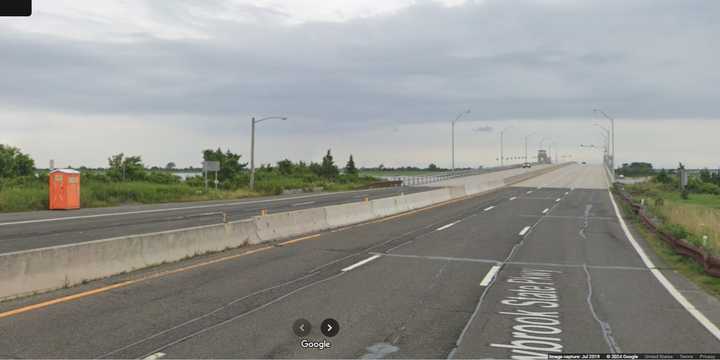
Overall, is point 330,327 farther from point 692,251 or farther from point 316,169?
point 316,169

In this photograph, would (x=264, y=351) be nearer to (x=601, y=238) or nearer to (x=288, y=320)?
(x=288, y=320)

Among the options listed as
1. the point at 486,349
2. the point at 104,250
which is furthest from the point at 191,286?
the point at 486,349

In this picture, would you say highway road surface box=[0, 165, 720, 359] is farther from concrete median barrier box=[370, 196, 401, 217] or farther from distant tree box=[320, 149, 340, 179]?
distant tree box=[320, 149, 340, 179]

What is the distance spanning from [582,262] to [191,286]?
9039 mm

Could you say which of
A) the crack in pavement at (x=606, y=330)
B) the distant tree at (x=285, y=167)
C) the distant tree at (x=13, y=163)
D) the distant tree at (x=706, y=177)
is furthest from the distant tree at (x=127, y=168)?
the distant tree at (x=706, y=177)

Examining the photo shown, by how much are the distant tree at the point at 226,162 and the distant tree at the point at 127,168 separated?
20156 mm

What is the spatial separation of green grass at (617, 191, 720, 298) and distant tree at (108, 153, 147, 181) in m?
59.1

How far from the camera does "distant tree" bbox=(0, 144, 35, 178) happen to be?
6469 centimetres

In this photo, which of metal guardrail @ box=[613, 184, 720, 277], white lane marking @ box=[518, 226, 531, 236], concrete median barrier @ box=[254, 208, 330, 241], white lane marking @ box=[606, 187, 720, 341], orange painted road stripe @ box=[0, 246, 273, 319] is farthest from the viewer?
white lane marking @ box=[518, 226, 531, 236]

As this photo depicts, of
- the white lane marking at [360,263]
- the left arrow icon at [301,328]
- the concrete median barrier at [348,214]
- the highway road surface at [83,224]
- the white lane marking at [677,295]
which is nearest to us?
the left arrow icon at [301,328]

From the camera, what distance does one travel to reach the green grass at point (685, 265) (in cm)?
1161

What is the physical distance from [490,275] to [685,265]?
17.3 feet

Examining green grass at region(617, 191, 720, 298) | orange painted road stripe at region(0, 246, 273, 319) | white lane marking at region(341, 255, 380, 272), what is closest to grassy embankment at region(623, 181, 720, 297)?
green grass at region(617, 191, 720, 298)

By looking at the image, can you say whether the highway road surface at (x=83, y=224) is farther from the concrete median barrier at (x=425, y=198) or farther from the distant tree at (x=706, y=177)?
the distant tree at (x=706, y=177)
